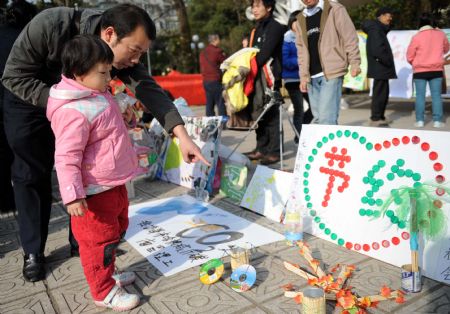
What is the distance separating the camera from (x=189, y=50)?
830 inches

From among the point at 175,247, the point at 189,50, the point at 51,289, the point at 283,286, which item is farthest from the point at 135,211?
the point at 189,50

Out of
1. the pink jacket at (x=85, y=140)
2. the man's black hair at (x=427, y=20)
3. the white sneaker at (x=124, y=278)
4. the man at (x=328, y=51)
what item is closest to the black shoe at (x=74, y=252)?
the white sneaker at (x=124, y=278)

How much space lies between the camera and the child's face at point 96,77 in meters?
1.88

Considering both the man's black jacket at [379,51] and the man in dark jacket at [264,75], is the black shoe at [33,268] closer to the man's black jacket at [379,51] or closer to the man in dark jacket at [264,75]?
the man in dark jacket at [264,75]

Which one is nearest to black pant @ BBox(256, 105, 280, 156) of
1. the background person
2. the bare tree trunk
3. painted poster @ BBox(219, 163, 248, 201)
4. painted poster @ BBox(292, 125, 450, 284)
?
the background person

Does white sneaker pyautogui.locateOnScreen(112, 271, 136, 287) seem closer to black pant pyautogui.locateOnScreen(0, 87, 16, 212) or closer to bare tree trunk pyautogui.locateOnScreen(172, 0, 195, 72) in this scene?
black pant pyautogui.locateOnScreen(0, 87, 16, 212)

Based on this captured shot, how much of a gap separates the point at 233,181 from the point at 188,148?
1.66 meters

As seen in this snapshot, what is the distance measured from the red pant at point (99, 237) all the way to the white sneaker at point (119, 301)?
26mm

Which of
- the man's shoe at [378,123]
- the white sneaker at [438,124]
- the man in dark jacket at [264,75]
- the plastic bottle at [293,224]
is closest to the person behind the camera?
the plastic bottle at [293,224]

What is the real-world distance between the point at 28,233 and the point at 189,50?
19.6m

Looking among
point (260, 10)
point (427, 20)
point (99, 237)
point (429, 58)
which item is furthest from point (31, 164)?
point (427, 20)

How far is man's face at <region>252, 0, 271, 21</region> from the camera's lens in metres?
4.57

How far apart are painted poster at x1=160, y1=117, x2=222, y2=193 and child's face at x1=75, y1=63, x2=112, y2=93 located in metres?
2.02

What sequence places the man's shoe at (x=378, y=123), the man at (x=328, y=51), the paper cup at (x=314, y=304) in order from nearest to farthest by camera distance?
the paper cup at (x=314, y=304)
the man at (x=328, y=51)
the man's shoe at (x=378, y=123)
